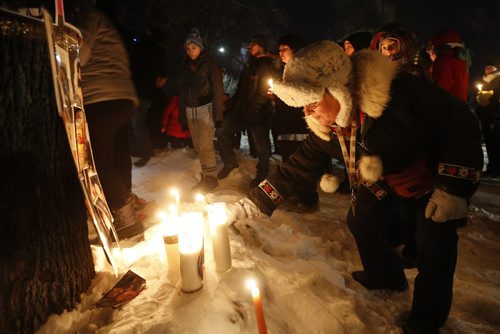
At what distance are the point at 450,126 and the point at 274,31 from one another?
1550 centimetres

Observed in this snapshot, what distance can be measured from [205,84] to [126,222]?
2493mm

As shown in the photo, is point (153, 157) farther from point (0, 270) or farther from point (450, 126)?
point (450, 126)

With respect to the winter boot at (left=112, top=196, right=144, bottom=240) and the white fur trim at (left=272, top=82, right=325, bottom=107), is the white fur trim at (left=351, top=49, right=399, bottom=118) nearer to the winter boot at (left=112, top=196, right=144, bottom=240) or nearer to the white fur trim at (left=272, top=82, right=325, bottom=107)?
the white fur trim at (left=272, top=82, right=325, bottom=107)

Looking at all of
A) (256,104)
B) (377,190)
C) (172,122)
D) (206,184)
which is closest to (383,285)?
(377,190)

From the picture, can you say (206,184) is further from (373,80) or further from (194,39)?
(373,80)

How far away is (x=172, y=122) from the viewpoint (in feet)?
23.8

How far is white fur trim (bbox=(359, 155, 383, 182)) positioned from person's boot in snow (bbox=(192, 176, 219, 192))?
9.96 ft

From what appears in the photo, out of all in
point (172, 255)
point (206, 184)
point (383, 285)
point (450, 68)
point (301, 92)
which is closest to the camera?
point (301, 92)

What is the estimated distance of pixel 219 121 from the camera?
192 inches

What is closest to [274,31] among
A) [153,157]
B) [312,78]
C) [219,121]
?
[153,157]

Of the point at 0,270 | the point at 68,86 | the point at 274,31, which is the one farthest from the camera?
the point at 274,31

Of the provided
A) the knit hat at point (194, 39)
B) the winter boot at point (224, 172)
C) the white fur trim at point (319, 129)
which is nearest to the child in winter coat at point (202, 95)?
the knit hat at point (194, 39)

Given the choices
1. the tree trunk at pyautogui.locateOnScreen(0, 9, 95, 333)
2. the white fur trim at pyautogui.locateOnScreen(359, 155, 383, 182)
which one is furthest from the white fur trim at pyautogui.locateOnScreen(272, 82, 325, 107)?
the tree trunk at pyautogui.locateOnScreen(0, 9, 95, 333)

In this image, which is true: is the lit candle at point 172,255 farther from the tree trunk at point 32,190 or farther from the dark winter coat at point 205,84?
the dark winter coat at point 205,84
